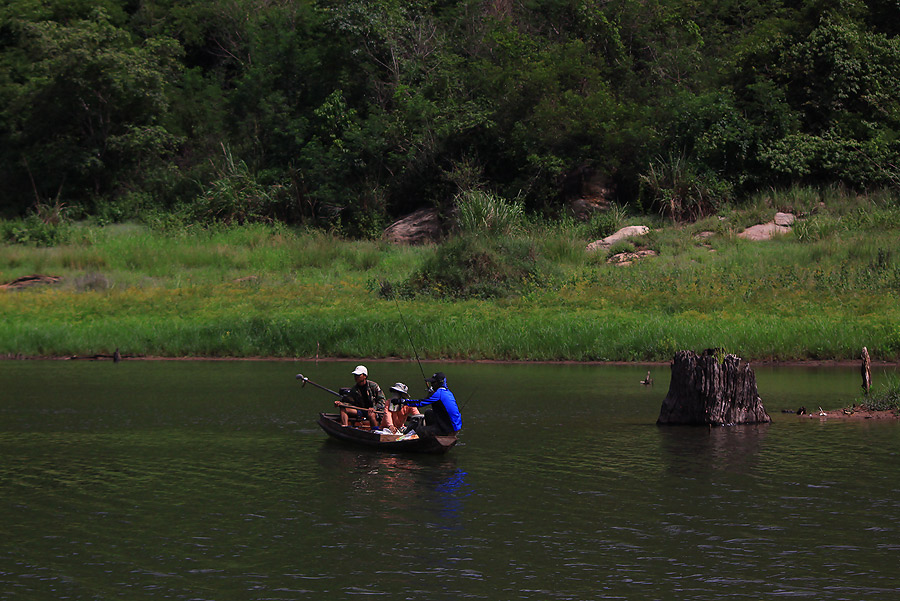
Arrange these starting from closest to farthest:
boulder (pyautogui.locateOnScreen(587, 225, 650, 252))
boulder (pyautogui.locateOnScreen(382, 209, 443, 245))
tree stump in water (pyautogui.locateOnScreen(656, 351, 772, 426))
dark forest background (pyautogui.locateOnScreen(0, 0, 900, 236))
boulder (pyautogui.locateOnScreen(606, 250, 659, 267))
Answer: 1. tree stump in water (pyautogui.locateOnScreen(656, 351, 772, 426))
2. boulder (pyautogui.locateOnScreen(606, 250, 659, 267))
3. boulder (pyautogui.locateOnScreen(587, 225, 650, 252))
4. dark forest background (pyautogui.locateOnScreen(0, 0, 900, 236))
5. boulder (pyautogui.locateOnScreen(382, 209, 443, 245))

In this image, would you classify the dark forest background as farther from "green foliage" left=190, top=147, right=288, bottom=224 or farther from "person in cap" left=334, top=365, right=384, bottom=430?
"person in cap" left=334, top=365, right=384, bottom=430

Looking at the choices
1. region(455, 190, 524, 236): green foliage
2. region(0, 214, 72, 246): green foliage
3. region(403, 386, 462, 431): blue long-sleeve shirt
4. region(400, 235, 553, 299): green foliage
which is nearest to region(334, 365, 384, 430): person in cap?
region(403, 386, 462, 431): blue long-sleeve shirt

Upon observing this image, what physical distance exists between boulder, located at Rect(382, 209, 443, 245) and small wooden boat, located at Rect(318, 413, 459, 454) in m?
28.7

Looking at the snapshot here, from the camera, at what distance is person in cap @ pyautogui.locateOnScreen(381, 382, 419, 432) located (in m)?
18.2

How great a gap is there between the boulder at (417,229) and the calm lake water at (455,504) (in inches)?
992

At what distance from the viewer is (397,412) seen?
1841 centimetres

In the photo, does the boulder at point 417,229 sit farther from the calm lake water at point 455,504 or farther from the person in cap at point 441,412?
the person in cap at point 441,412

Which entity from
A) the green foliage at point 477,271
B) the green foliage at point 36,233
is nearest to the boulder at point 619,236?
the green foliage at point 477,271

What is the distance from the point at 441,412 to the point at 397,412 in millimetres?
1343

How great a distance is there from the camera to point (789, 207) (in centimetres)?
4216

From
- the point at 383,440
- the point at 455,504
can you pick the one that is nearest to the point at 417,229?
the point at 383,440

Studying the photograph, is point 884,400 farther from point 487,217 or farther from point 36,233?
point 36,233

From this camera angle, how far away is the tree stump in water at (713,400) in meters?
19.6

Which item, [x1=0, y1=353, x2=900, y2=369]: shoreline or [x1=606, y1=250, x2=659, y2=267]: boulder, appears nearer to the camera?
[x1=0, y1=353, x2=900, y2=369]: shoreline
